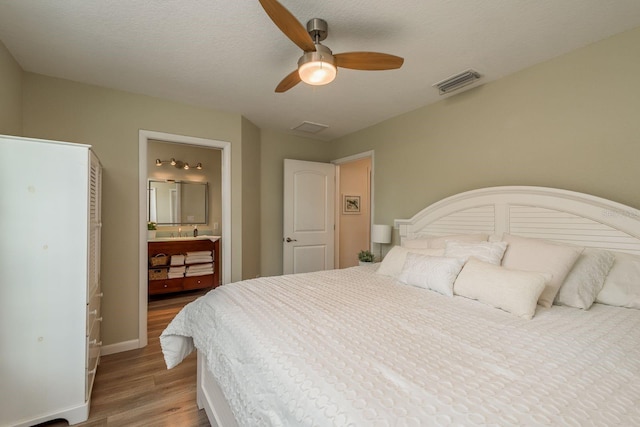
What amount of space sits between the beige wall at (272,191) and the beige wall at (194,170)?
4.60 ft

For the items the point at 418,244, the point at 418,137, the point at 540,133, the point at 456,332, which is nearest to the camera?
the point at 456,332

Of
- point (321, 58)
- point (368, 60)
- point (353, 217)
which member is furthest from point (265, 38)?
point (353, 217)

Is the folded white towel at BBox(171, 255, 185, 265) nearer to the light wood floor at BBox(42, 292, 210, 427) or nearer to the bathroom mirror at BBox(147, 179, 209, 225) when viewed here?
Answer: the bathroom mirror at BBox(147, 179, 209, 225)

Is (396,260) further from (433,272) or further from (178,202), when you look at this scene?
(178,202)

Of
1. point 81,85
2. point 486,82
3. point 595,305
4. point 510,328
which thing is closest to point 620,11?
point 486,82

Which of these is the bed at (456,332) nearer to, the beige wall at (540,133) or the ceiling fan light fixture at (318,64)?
the beige wall at (540,133)

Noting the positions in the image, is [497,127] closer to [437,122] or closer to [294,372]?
[437,122]

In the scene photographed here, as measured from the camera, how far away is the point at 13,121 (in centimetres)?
208

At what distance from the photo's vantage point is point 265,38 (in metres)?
1.85

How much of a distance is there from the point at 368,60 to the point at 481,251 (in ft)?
4.71

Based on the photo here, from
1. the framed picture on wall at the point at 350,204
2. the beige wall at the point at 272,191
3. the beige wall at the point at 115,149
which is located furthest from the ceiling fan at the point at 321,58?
the framed picture on wall at the point at 350,204

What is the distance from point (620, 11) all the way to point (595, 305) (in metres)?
1.69

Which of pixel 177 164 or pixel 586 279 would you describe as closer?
pixel 586 279

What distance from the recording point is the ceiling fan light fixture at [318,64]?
1.56 meters
